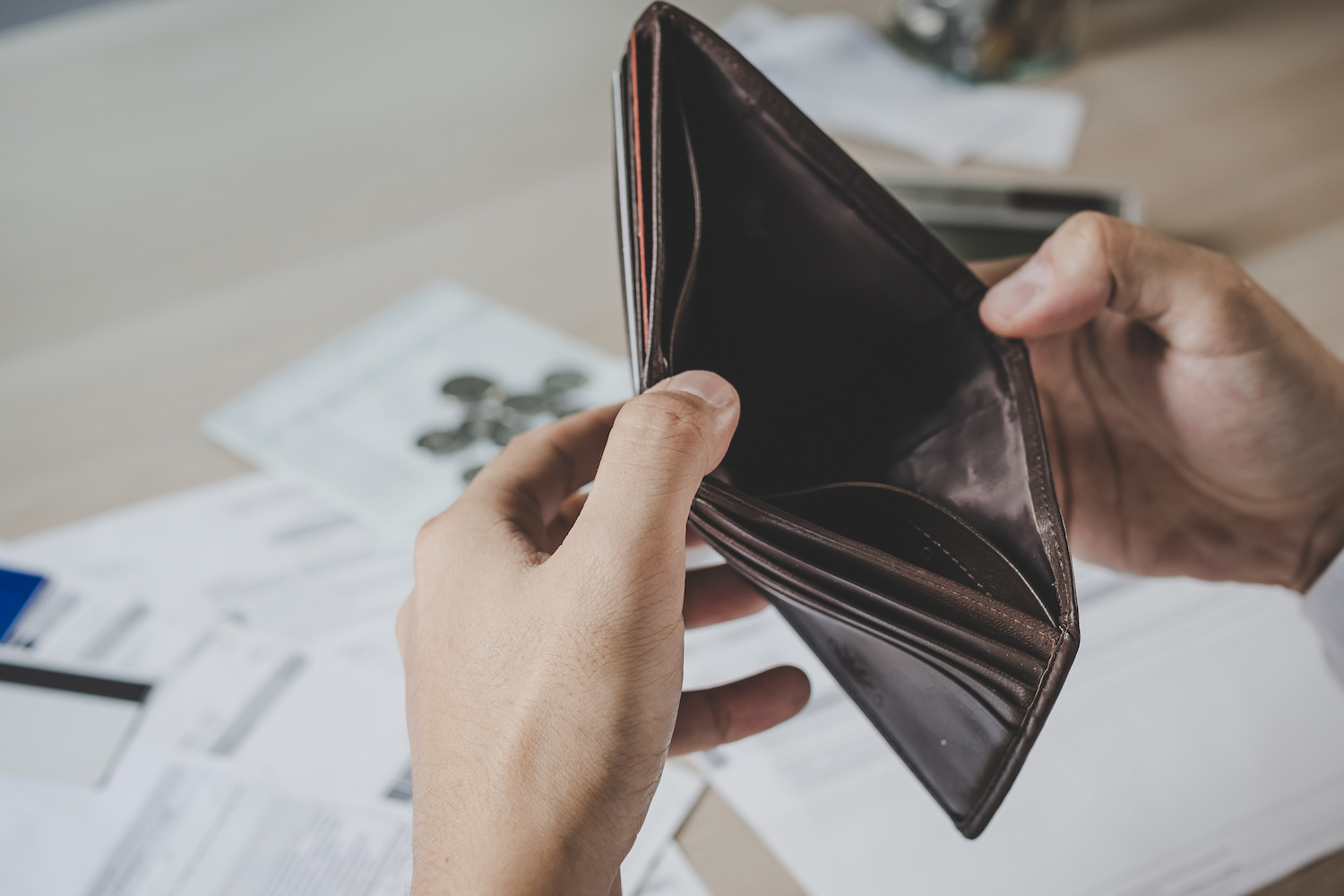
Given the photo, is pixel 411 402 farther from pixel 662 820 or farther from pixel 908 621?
pixel 908 621

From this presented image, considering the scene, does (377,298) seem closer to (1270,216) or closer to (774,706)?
(774,706)

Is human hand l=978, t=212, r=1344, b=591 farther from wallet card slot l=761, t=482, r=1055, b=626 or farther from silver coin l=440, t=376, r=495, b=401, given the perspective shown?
silver coin l=440, t=376, r=495, b=401

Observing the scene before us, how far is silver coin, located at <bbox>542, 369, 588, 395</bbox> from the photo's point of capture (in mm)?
799

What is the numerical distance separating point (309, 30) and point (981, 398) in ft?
4.17

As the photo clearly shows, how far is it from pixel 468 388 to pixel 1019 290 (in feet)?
1.53

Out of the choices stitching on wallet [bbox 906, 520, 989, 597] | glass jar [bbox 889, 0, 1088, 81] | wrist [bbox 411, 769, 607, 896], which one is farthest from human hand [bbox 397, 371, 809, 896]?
glass jar [bbox 889, 0, 1088, 81]

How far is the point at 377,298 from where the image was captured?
0.92 meters

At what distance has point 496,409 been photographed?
0.80 m

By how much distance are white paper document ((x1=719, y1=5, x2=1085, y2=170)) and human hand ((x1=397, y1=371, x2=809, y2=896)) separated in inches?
27.6

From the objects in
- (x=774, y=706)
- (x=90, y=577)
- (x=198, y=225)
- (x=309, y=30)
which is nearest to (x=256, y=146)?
(x=198, y=225)

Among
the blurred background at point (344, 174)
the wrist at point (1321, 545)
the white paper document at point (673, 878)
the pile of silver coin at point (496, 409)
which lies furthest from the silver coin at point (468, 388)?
the wrist at point (1321, 545)

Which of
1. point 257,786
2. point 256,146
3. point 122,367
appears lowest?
point 257,786

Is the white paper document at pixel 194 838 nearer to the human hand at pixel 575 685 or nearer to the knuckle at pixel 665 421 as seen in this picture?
the human hand at pixel 575 685

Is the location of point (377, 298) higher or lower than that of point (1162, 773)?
higher
